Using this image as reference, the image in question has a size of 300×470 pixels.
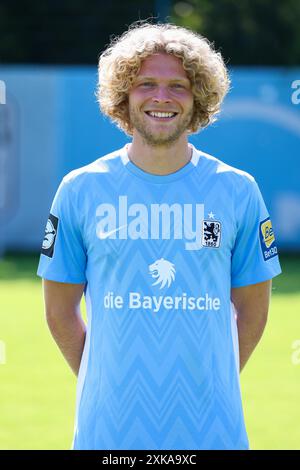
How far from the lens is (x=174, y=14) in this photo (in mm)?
25281

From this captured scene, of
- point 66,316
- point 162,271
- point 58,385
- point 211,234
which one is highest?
point 211,234

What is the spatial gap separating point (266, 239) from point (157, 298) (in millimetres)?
423

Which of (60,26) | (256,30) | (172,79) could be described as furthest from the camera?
(60,26)

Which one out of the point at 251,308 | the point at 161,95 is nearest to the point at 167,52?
the point at 161,95

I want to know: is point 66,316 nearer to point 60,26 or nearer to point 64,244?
point 64,244

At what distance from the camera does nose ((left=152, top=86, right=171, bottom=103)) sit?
3160 millimetres

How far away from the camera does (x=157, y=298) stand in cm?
308

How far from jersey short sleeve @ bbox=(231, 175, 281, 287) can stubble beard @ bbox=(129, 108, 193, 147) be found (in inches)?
9.9

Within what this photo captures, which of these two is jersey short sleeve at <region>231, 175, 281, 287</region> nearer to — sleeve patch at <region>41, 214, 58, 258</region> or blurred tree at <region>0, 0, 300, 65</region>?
sleeve patch at <region>41, 214, 58, 258</region>

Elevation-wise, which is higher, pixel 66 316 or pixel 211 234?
pixel 211 234

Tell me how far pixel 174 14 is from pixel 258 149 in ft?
34.1

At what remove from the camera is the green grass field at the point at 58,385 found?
6.09m

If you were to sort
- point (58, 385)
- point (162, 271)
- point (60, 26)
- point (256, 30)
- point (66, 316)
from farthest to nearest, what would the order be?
point (60, 26)
point (256, 30)
point (58, 385)
point (66, 316)
point (162, 271)

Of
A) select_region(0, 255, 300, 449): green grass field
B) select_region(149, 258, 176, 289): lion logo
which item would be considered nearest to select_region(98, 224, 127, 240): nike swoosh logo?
select_region(149, 258, 176, 289): lion logo
